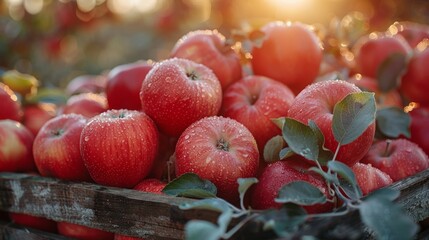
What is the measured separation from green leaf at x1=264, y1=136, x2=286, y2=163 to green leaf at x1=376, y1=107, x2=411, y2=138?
0.38 meters

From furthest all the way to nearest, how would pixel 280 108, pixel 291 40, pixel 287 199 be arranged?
pixel 291 40, pixel 280 108, pixel 287 199

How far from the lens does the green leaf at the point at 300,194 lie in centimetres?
86

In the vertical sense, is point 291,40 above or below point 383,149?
above

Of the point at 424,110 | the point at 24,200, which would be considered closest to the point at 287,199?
the point at 24,200

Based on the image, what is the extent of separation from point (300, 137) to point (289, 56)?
0.56m

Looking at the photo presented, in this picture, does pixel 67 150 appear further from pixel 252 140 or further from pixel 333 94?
pixel 333 94

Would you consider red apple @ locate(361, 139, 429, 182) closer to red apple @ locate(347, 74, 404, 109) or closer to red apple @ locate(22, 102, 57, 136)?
red apple @ locate(347, 74, 404, 109)

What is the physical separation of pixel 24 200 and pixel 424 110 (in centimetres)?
120

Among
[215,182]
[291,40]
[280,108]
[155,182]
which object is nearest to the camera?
[215,182]

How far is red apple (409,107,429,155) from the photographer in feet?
4.74

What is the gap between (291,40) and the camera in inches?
60.3

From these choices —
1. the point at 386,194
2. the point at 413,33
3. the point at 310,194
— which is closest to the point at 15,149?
the point at 310,194

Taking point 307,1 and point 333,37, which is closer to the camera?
point 333,37

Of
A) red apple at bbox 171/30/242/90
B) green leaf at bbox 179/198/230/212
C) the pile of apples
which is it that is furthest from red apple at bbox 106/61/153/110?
green leaf at bbox 179/198/230/212
